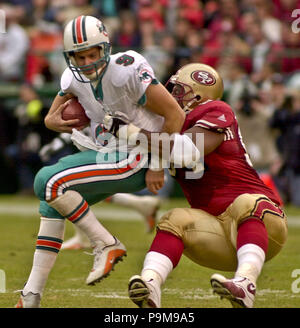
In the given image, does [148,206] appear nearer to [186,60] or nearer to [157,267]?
[157,267]

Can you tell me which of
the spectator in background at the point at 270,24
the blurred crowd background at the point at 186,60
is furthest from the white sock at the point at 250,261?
the spectator in background at the point at 270,24

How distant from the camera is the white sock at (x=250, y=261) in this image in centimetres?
417

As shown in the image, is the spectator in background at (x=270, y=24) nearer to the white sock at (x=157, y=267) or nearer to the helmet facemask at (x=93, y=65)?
the helmet facemask at (x=93, y=65)

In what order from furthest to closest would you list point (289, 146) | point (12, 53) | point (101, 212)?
point (12, 53) < point (289, 146) < point (101, 212)

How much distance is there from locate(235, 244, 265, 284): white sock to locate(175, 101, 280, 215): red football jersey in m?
0.39

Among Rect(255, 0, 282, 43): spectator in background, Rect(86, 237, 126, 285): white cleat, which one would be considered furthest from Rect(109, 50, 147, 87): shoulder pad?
Rect(255, 0, 282, 43): spectator in background

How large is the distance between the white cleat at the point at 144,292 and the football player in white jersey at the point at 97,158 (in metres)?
0.32

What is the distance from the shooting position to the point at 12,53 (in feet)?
42.0

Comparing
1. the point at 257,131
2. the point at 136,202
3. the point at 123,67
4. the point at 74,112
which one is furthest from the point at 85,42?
the point at 257,131

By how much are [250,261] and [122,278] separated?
6.48 feet

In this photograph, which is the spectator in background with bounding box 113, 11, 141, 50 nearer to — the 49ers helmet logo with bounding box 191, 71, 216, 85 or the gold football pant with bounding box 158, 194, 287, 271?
the 49ers helmet logo with bounding box 191, 71, 216, 85

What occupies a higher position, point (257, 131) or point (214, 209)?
point (214, 209)

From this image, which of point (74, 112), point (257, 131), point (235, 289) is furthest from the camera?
point (257, 131)
